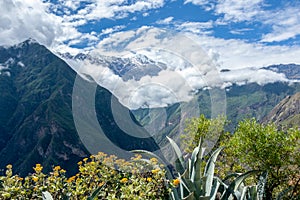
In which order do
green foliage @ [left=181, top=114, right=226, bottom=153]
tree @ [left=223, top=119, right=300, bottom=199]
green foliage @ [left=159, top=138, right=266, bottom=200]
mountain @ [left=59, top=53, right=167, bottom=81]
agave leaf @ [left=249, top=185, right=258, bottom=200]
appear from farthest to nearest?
green foliage @ [left=181, top=114, right=226, bottom=153] → tree @ [left=223, top=119, right=300, bottom=199] → mountain @ [left=59, top=53, right=167, bottom=81] → agave leaf @ [left=249, top=185, right=258, bottom=200] → green foliage @ [left=159, top=138, right=266, bottom=200]

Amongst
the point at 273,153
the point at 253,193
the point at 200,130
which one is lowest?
the point at 273,153

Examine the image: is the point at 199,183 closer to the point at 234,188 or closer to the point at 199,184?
the point at 199,184

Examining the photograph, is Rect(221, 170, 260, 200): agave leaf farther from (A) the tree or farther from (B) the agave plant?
(A) the tree

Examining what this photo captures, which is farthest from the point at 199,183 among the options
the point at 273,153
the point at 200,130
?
the point at 200,130

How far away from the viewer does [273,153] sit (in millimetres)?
9234

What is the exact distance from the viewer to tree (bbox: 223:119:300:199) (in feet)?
30.6

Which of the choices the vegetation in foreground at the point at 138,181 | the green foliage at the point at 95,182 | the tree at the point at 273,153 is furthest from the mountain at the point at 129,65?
the tree at the point at 273,153

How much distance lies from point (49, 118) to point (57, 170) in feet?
640

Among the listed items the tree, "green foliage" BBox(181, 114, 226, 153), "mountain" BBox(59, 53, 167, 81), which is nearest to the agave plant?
"mountain" BBox(59, 53, 167, 81)

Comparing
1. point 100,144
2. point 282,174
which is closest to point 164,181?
point 100,144

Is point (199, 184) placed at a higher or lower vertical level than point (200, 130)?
higher

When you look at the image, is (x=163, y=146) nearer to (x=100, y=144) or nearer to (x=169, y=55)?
(x=100, y=144)

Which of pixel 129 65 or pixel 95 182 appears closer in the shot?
pixel 95 182

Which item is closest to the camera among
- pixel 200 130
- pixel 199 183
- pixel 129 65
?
pixel 199 183
